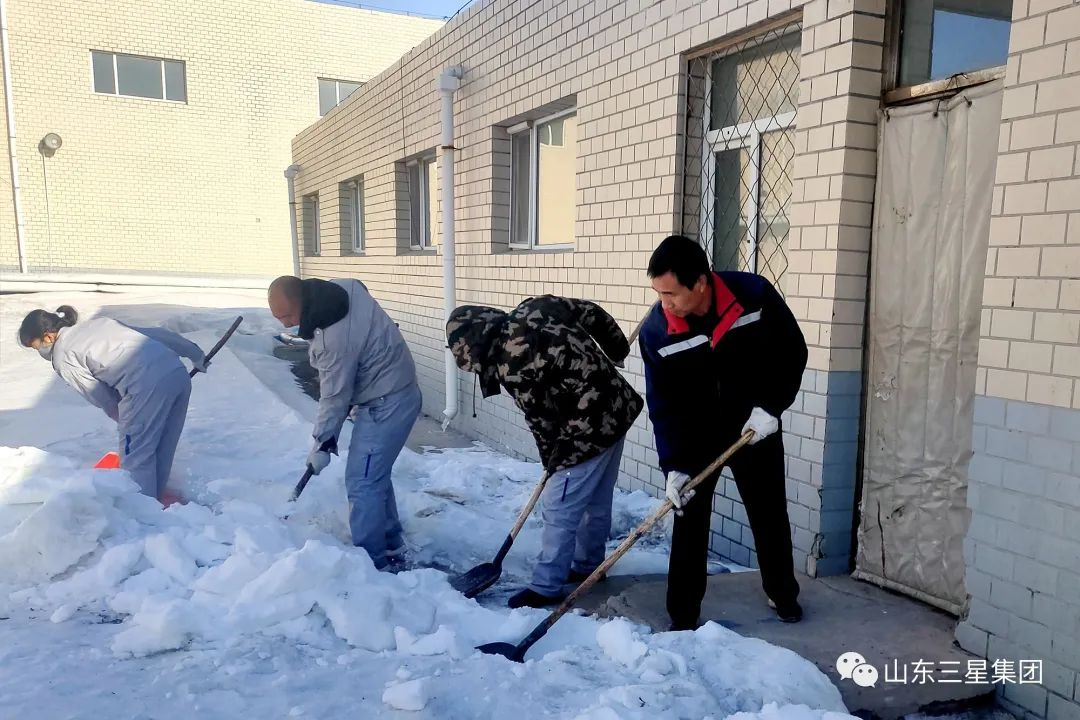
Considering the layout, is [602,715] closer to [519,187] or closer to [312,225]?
[519,187]

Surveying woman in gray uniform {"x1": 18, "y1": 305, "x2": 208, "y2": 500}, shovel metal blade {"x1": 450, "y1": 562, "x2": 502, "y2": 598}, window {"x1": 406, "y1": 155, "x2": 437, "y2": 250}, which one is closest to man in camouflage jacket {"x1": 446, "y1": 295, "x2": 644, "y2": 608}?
shovel metal blade {"x1": 450, "y1": 562, "x2": 502, "y2": 598}

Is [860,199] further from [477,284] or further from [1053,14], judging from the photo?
[477,284]

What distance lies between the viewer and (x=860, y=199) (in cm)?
331

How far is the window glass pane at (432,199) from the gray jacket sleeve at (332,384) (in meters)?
4.17

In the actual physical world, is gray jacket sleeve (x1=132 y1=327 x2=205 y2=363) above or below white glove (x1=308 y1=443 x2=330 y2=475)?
above

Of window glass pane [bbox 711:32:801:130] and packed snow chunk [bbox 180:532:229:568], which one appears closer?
packed snow chunk [bbox 180:532:229:568]

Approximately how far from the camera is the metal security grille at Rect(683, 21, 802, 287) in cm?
386

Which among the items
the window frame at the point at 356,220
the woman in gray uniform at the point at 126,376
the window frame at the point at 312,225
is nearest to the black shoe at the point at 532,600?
the woman in gray uniform at the point at 126,376

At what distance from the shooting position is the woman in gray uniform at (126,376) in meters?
4.75

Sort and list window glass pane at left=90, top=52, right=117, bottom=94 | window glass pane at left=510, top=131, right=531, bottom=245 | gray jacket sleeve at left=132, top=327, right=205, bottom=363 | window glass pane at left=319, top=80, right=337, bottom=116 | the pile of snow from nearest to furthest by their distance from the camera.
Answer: the pile of snow, gray jacket sleeve at left=132, top=327, right=205, bottom=363, window glass pane at left=510, top=131, right=531, bottom=245, window glass pane at left=90, top=52, right=117, bottom=94, window glass pane at left=319, top=80, right=337, bottom=116

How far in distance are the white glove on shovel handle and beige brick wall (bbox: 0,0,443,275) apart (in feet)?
56.1

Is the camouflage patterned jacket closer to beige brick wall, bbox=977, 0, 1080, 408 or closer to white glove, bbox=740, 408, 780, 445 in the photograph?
white glove, bbox=740, 408, 780, 445

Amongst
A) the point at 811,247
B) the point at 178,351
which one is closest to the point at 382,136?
the point at 178,351

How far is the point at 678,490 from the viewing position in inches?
121
